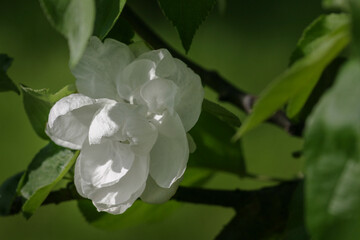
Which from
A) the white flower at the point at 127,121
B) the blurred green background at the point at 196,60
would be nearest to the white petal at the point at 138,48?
the white flower at the point at 127,121

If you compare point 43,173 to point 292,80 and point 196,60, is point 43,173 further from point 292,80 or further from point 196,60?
point 196,60

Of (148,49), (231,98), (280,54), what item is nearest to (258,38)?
(280,54)

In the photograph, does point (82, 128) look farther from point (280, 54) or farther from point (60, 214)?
point (280, 54)

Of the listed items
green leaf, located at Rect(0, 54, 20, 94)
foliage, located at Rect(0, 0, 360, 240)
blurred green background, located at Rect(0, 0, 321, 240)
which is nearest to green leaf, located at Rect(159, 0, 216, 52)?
foliage, located at Rect(0, 0, 360, 240)

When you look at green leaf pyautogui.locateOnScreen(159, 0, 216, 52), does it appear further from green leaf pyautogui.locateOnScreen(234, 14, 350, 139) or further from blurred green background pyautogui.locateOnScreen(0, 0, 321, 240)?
blurred green background pyautogui.locateOnScreen(0, 0, 321, 240)

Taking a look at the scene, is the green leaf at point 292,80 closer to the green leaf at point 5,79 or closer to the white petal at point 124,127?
the white petal at point 124,127

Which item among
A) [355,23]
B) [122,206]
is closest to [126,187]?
[122,206]

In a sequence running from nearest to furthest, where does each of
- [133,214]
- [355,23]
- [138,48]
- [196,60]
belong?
[355,23]
[138,48]
[133,214]
[196,60]
